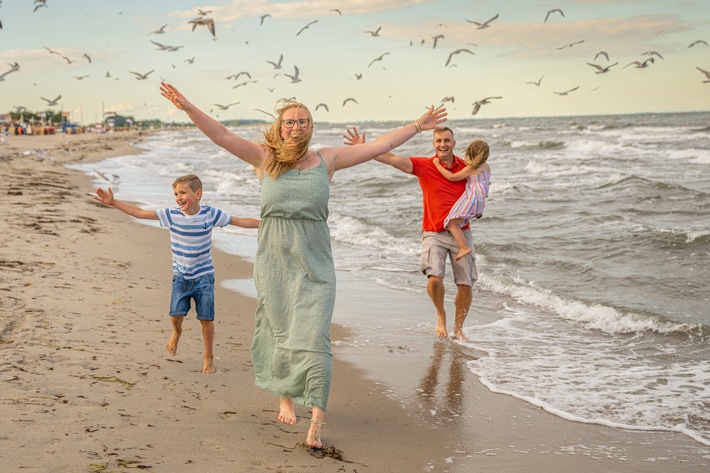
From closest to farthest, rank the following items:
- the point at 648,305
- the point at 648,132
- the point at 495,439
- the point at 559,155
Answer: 1. the point at 495,439
2. the point at 648,305
3. the point at 559,155
4. the point at 648,132

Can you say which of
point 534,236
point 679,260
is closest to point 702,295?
point 679,260

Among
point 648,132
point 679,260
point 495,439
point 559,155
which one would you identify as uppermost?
point 648,132

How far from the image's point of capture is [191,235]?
5.17 metres

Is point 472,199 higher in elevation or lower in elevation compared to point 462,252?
higher

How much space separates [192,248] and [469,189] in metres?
2.67

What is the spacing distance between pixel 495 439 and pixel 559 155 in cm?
3172

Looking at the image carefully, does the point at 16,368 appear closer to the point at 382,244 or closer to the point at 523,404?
the point at 523,404

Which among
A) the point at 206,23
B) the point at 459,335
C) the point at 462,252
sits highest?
the point at 206,23

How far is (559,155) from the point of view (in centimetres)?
3466

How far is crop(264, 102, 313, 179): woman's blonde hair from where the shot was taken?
157 inches

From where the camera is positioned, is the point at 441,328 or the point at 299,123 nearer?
the point at 299,123

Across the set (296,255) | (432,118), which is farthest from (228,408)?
(432,118)

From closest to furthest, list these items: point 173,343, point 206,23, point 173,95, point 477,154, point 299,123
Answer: point 173,95, point 299,123, point 173,343, point 477,154, point 206,23

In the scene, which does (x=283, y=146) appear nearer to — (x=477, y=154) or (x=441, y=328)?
(x=477, y=154)
